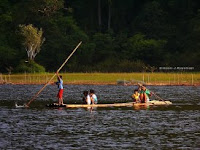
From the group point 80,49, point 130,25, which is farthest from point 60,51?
point 130,25

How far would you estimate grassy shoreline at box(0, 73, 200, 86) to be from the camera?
75375 millimetres

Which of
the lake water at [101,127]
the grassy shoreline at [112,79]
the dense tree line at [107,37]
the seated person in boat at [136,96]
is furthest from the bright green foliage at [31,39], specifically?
the seated person in boat at [136,96]

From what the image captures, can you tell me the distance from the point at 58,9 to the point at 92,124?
6629 cm

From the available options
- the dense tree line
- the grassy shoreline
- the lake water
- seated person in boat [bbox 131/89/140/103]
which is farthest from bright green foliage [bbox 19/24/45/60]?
seated person in boat [bbox 131/89/140/103]

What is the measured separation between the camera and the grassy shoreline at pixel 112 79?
7538cm

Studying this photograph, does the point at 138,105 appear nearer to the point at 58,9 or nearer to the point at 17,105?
the point at 17,105

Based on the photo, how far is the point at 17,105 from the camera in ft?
159

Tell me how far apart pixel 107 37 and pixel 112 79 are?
885 inches

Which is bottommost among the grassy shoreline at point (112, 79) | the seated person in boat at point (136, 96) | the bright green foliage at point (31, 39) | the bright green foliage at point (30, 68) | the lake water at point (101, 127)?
the lake water at point (101, 127)

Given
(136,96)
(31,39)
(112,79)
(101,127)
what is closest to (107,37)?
(31,39)

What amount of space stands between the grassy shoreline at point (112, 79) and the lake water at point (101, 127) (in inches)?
821

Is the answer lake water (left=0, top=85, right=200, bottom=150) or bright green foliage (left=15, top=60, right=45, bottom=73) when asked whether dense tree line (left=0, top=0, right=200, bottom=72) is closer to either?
bright green foliage (left=15, top=60, right=45, bottom=73)

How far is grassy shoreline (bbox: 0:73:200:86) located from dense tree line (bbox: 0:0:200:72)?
38.0 ft

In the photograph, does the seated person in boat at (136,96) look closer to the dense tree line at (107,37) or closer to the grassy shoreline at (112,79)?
the grassy shoreline at (112,79)
